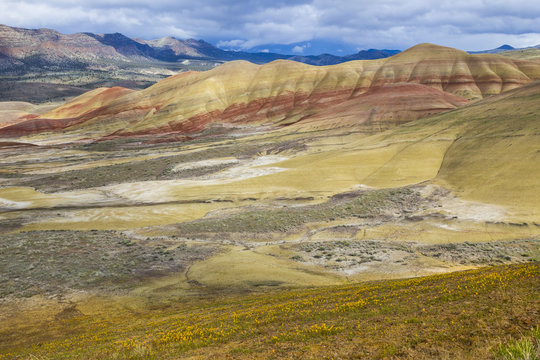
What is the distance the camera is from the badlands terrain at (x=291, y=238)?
1362 cm

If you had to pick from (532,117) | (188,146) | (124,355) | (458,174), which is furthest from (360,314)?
(188,146)

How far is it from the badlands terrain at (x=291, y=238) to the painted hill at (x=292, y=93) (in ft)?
24.4

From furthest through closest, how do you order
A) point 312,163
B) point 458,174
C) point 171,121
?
1. point 171,121
2. point 312,163
3. point 458,174

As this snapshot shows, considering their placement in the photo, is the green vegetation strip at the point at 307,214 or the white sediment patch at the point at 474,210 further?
the green vegetation strip at the point at 307,214

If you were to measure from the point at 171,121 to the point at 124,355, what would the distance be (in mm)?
144917

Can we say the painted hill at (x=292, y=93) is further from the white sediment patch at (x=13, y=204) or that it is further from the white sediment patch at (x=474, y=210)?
the white sediment patch at (x=13, y=204)

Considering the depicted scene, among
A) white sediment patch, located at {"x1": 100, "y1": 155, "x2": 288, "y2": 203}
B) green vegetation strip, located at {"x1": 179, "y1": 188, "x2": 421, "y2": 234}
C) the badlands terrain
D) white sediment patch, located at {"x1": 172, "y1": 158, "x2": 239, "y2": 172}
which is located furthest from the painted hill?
green vegetation strip, located at {"x1": 179, "y1": 188, "x2": 421, "y2": 234}

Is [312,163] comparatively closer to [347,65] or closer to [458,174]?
[458,174]

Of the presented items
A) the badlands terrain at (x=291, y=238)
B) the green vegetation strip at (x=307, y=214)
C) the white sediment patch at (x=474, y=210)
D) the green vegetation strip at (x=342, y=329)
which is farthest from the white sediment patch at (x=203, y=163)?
the green vegetation strip at (x=342, y=329)

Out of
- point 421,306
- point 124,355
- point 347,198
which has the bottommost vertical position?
point 347,198

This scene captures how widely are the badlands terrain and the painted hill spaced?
7.43 metres

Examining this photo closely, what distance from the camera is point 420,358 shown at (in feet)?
32.2

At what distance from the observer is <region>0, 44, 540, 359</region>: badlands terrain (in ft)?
44.7

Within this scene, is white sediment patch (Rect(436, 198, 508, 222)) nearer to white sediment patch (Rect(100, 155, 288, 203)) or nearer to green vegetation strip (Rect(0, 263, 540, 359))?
green vegetation strip (Rect(0, 263, 540, 359))
